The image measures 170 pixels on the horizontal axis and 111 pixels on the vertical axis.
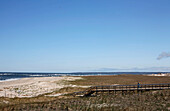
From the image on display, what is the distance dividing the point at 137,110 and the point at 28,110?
12.0 m

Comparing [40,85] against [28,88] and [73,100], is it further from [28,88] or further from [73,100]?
[73,100]

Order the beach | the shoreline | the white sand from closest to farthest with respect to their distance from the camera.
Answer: the beach < the white sand < the shoreline

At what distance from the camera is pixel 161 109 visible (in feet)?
73.8

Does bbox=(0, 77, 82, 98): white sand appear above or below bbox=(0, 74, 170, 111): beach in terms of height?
below

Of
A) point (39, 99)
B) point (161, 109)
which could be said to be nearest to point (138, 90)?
A: point (161, 109)

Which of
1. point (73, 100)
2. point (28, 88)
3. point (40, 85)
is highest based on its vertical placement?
point (73, 100)

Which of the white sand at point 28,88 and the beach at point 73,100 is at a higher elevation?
the beach at point 73,100

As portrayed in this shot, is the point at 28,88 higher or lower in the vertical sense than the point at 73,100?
lower

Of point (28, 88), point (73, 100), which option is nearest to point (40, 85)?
point (28, 88)

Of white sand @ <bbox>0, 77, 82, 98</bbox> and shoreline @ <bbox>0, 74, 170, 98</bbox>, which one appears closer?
white sand @ <bbox>0, 77, 82, 98</bbox>

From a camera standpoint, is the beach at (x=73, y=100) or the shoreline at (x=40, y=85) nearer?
the beach at (x=73, y=100)

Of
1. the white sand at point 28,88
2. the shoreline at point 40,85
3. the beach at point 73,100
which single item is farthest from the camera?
the shoreline at point 40,85

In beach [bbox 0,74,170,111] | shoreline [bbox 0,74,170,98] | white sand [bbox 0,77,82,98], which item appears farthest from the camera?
shoreline [bbox 0,74,170,98]

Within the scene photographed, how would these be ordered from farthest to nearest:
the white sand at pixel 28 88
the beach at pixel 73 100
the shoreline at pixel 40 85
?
1. the shoreline at pixel 40 85
2. the white sand at pixel 28 88
3. the beach at pixel 73 100
